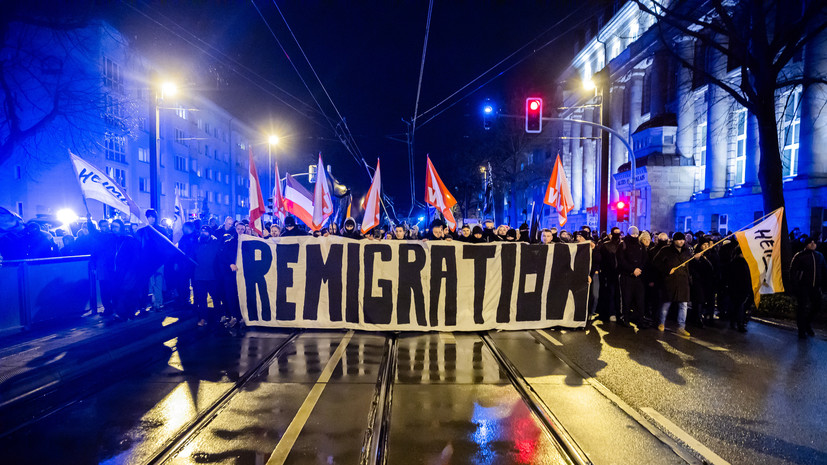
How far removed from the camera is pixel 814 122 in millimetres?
18547

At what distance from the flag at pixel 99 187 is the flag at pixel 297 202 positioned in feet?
10.8

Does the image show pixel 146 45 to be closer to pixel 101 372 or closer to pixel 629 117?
pixel 101 372

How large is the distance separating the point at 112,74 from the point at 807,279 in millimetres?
41114

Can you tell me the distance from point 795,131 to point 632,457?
75.7 ft

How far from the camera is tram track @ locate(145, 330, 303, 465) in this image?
12.5 feet

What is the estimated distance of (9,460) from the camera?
3781 millimetres

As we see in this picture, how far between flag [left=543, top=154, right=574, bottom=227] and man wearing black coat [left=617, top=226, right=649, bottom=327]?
3.82 meters

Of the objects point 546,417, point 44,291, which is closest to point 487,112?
point 44,291

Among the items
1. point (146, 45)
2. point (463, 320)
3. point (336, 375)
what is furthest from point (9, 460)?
point (146, 45)

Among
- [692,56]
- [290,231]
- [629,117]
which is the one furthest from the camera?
[629,117]

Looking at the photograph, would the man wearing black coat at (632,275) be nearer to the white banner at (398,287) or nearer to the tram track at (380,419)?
the white banner at (398,287)

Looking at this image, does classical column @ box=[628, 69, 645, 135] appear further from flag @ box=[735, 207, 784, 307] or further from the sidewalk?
the sidewalk

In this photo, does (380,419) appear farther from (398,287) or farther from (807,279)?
(807,279)

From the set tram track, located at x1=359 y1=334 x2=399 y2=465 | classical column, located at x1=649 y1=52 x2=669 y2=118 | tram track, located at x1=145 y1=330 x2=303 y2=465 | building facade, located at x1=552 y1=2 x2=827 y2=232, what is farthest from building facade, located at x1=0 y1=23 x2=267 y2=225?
Answer: classical column, located at x1=649 y1=52 x2=669 y2=118
